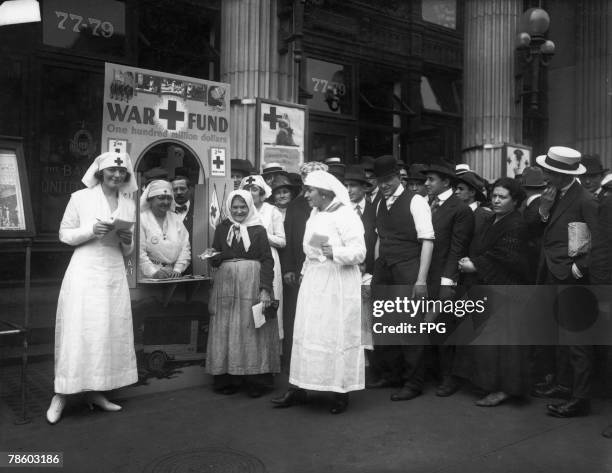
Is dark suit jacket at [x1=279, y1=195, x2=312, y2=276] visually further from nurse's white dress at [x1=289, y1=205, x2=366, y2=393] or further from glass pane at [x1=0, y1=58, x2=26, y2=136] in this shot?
glass pane at [x1=0, y1=58, x2=26, y2=136]

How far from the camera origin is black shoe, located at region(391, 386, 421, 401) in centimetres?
507

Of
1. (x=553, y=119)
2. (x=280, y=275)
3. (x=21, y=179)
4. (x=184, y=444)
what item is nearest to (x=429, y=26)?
(x=553, y=119)

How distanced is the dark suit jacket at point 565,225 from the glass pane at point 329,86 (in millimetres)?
5752

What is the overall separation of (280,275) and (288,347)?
0.76 m

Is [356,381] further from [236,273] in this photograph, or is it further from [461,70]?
[461,70]

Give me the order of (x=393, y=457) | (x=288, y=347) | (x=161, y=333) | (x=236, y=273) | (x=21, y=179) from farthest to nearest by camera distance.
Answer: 1. (x=288, y=347)
2. (x=161, y=333)
3. (x=236, y=273)
4. (x=21, y=179)
5. (x=393, y=457)

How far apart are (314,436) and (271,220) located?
2.38m

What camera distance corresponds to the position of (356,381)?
15.5 ft

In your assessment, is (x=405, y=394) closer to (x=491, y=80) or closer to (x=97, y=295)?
(x=97, y=295)

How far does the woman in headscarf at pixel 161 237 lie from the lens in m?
5.52

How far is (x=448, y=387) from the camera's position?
5.25m

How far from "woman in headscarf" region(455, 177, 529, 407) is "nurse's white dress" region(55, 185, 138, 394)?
2.84 meters

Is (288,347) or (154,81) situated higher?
(154,81)

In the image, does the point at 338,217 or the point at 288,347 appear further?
the point at 288,347
